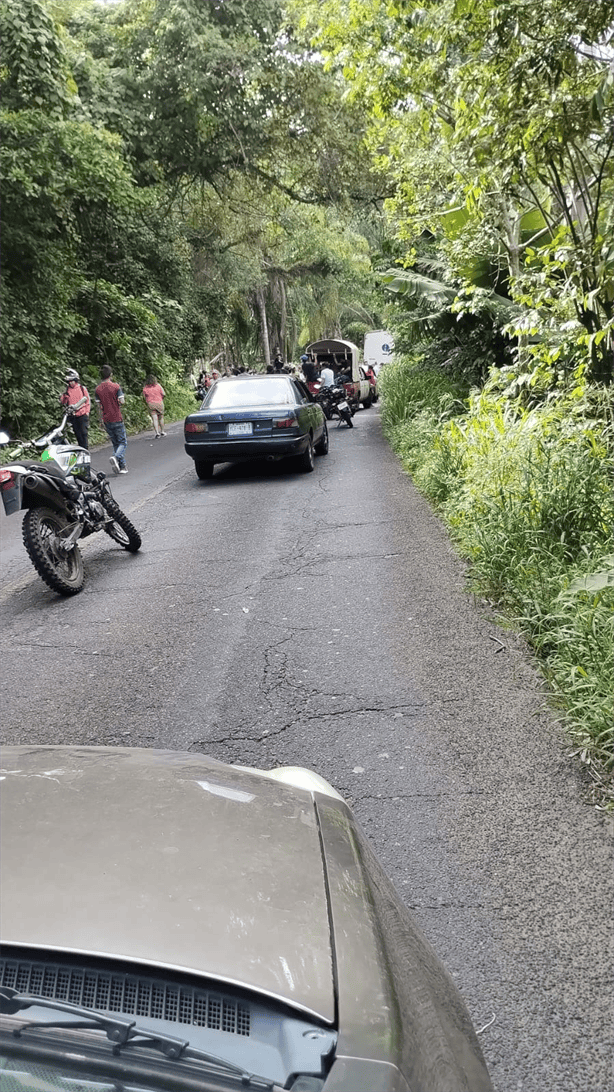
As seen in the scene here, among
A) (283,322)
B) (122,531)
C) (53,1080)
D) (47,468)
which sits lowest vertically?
(122,531)

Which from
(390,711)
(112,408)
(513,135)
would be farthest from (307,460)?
(390,711)

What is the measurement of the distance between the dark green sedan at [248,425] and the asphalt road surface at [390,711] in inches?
135

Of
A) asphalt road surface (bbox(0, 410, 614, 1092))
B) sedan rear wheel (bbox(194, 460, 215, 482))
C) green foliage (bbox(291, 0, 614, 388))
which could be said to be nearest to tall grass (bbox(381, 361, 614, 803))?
asphalt road surface (bbox(0, 410, 614, 1092))

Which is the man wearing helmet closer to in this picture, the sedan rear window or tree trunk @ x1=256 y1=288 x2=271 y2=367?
the sedan rear window

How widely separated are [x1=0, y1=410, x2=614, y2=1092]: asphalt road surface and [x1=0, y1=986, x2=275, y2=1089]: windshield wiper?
147 centimetres

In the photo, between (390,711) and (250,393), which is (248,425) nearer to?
(250,393)

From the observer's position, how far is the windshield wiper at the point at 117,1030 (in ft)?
4.18

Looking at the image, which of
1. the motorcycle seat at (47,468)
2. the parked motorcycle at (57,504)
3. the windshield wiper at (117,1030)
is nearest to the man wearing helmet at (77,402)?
the parked motorcycle at (57,504)

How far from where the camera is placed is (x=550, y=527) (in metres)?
6.56

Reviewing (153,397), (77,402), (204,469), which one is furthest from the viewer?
(153,397)

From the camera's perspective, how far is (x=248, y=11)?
21875 millimetres

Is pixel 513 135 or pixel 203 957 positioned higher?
pixel 513 135

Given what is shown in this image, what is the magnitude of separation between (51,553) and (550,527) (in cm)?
403

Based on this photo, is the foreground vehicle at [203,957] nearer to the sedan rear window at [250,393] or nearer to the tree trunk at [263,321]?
the sedan rear window at [250,393]
